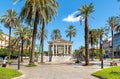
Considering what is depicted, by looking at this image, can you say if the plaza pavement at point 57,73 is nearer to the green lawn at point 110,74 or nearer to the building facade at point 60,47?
the green lawn at point 110,74

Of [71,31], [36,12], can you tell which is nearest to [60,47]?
[71,31]

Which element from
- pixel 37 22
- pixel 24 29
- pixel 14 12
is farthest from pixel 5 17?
pixel 37 22

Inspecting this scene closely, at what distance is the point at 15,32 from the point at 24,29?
17.4 feet

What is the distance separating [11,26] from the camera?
240 ft

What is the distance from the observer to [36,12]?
152 feet

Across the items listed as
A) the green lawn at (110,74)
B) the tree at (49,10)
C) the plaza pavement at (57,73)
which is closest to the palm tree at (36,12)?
the tree at (49,10)

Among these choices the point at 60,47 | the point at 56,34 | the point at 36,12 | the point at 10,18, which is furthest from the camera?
the point at 56,34

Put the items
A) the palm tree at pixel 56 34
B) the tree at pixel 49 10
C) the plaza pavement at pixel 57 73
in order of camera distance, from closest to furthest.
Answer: the plaza pavement at pixel 57 73, the tree at pixel 49 10, the palm tree at pixel 56 34

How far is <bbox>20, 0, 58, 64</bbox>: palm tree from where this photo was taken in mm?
45062

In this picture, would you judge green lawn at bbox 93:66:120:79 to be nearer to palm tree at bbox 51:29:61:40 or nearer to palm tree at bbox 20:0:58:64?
palm tree at bbox 20:0:58:64

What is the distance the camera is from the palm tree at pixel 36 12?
148 feet

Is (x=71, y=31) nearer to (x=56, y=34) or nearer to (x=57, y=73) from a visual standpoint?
(x=56, y=34)

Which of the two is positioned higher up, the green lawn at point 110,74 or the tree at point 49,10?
the tree at point 49,10

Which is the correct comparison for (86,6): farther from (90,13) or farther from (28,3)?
(28,3)
